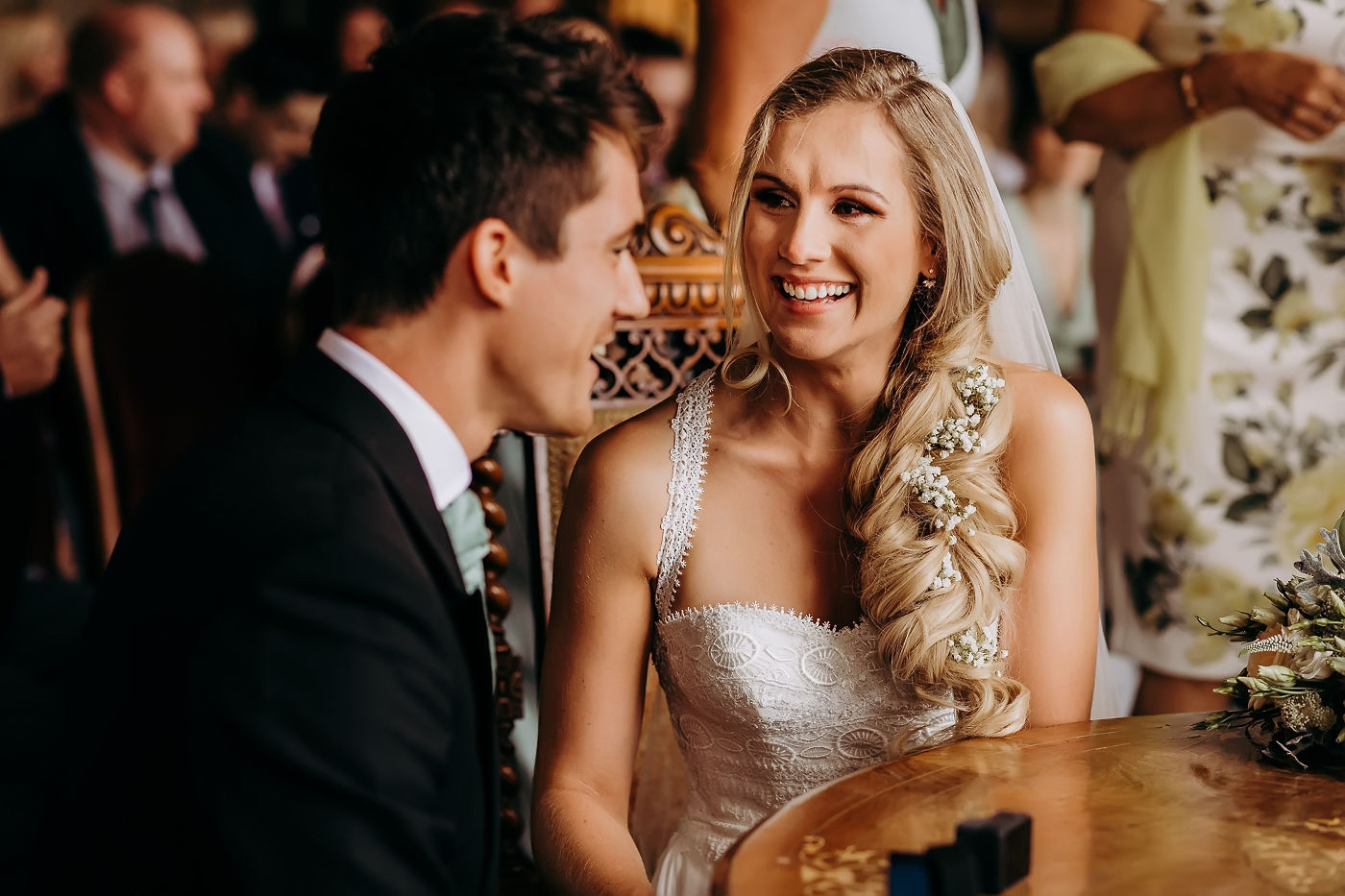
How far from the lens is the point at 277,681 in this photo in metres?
1.03

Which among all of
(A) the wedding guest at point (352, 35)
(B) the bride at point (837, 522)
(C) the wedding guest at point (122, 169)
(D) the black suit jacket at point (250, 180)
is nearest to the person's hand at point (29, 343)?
(C) the wedding guest at point (122, 169)

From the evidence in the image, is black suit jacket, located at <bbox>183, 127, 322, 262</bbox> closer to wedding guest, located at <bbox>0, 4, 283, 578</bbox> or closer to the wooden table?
wedding guest, located at <bbox>0, 4, 283, 578</bbox>

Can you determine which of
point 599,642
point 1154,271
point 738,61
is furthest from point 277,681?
point 1154,271

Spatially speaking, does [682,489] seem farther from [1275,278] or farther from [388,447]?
[1275,278]

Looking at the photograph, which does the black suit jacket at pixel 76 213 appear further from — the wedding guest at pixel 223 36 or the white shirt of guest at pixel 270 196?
the wedding guest at pixel 223 36

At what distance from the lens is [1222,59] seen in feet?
8.85

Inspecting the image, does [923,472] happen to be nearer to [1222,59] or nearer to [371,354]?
[371,354]

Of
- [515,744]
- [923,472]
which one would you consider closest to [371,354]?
[923,472]

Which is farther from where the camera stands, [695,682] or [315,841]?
[695,682]

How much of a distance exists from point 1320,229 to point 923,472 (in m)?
1.38

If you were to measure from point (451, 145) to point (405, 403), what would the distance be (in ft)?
0.77

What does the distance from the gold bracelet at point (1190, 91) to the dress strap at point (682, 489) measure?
51.4 inches

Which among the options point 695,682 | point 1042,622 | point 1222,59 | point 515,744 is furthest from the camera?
point 1222,59

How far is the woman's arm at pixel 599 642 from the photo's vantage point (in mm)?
1803
